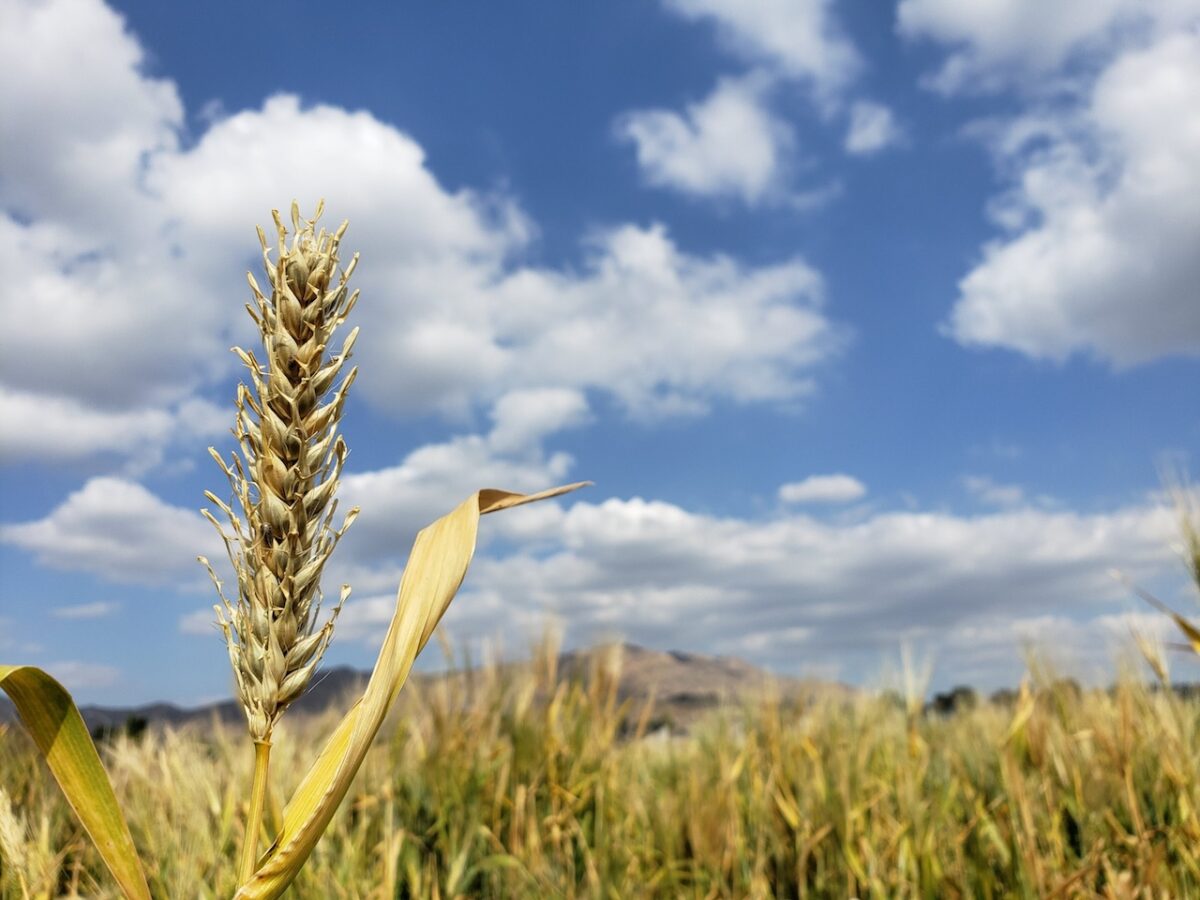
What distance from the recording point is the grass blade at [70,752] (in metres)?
1.06

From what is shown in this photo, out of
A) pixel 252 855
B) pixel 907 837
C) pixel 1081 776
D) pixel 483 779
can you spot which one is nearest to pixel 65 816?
pixel 483 779

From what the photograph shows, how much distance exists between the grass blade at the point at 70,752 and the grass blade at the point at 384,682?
19cm

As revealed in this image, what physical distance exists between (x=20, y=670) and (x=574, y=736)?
3.99 meters

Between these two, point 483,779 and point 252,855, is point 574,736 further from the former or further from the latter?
point 252,855

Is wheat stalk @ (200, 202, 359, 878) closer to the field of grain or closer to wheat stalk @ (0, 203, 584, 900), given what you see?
wheat stalk @ (0, 203, 584, 900)

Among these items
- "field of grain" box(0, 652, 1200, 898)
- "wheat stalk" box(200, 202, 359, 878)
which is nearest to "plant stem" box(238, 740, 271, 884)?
"wheat stalk" box(200, 202, 359, 878)

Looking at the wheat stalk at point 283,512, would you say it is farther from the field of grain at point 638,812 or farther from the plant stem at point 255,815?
the field of grain at point 638,812

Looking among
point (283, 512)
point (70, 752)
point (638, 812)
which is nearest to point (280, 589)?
point (283, 512)

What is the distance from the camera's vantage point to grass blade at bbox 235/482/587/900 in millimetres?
1002

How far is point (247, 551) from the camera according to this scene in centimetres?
99

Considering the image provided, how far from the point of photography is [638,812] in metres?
4.30

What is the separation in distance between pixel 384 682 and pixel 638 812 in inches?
140

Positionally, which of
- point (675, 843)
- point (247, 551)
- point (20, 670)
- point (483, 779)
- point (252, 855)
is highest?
point (247, 551)

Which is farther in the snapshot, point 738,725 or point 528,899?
point 738,725
